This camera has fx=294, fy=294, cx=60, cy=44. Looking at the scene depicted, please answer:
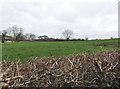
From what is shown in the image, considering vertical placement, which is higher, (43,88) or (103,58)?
(103,58)

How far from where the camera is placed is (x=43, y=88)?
3.84 m

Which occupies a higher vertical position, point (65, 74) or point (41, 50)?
point (65, 74)

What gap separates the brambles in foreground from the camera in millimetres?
3788

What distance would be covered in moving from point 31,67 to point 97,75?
3.06ft

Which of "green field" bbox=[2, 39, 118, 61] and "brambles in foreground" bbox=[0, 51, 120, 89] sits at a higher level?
"brambles in foreground" bbox=[0, 51, 120, 89]

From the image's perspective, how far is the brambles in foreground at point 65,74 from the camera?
3.79 m

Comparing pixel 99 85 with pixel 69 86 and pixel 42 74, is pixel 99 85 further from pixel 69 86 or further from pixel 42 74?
pixel 42 74

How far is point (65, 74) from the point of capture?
397 cm

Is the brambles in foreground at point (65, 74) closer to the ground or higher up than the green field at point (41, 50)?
higher up

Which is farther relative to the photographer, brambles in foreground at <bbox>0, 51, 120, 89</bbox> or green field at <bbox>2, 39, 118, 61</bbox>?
green field at <bbox>2, 39, 118, 61</bbox>

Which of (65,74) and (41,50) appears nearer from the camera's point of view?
(65,74)

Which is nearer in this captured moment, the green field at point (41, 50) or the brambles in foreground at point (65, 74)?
the brambles in foreground at point (65, 74)

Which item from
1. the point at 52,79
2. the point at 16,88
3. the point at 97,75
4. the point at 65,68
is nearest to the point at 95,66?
the point at 97,75

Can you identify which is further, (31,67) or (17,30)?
(17,30)
